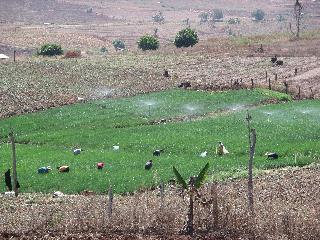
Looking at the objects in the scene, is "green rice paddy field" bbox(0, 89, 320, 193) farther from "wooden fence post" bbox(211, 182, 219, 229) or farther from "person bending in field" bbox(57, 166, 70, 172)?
"wooden fence post" bbox(211, 182, 219, 229)

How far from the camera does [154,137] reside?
34.5 m

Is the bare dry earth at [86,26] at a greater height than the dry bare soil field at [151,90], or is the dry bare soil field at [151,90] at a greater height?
the dry bare soil field at [151,90]

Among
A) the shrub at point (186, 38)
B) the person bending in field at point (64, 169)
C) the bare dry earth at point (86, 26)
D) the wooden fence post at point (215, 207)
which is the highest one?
the wooden fence post at point (215, 207)

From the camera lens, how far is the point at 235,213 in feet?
55.7

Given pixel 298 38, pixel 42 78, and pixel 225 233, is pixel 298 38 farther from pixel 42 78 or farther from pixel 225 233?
pixel 225 233

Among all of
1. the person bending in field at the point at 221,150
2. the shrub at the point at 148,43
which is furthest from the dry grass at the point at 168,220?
the shrub at the point at 148,43

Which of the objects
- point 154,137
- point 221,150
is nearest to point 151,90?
point 154,137

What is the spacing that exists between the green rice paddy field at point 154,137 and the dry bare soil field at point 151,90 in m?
2.28


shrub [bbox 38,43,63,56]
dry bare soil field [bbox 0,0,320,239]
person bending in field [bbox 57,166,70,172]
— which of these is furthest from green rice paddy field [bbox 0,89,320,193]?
shrub [bbox 38,43,63,56]

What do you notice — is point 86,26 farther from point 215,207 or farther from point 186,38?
point 215,207

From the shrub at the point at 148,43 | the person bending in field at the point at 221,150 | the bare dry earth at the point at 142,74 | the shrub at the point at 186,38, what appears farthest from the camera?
the shrub at the point at 148,43

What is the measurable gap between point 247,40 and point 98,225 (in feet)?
219

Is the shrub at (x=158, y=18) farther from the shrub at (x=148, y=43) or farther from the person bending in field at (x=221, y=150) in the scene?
the person bending in field at (x=221, y=150)

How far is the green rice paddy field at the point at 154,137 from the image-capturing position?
88.0 feet
